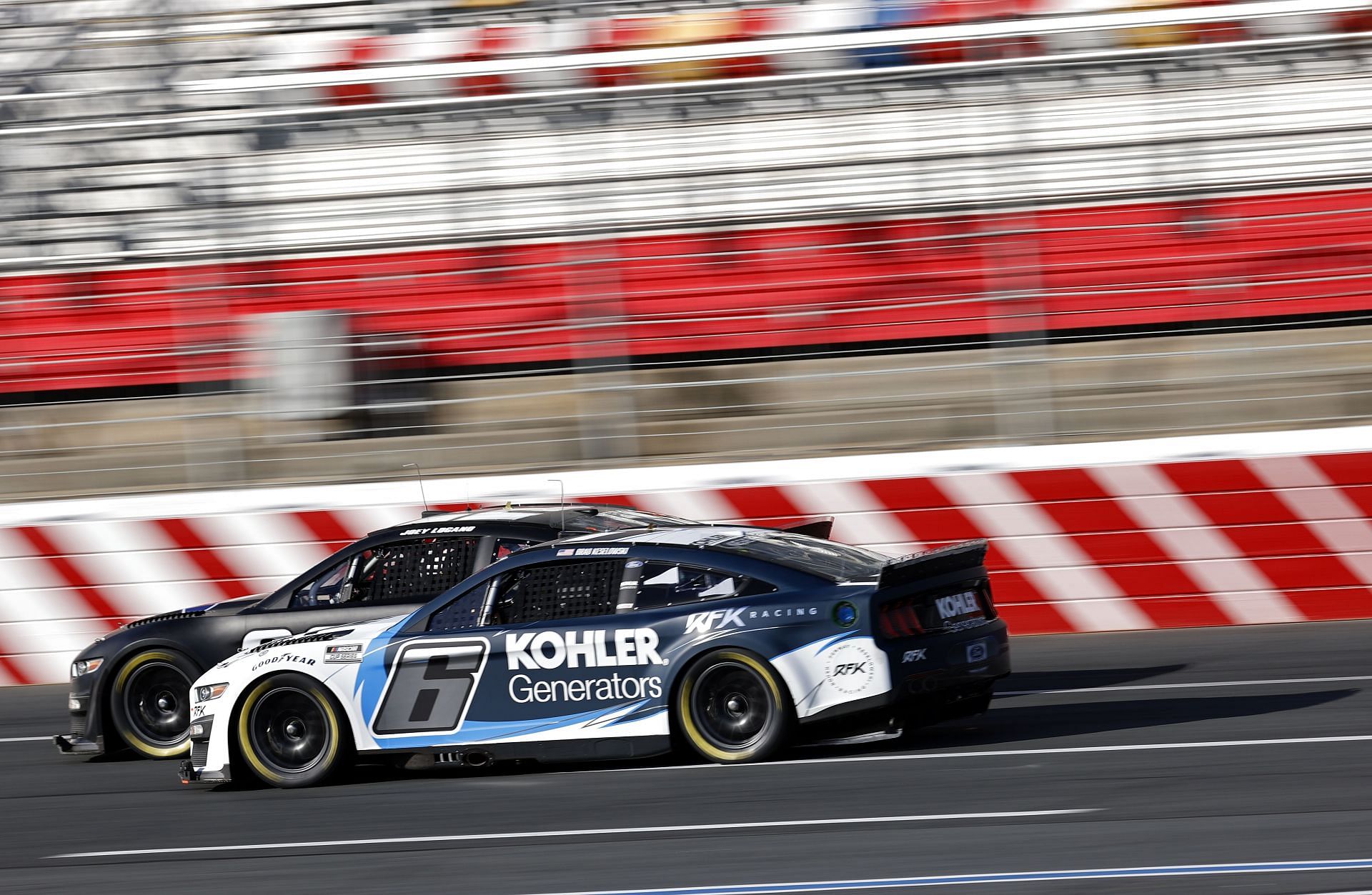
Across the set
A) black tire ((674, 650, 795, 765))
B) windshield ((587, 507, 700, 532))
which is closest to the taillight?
black tire ((674, 650, 795, 765))

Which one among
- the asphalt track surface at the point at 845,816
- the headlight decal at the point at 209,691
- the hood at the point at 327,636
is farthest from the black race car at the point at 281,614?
the headlight decal at the point at 209,691

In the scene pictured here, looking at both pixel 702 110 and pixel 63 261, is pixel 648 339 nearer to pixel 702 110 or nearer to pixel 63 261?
pixel 702 110

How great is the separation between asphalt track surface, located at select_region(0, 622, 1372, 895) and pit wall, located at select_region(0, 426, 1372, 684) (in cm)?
188

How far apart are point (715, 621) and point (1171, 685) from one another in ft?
10.0

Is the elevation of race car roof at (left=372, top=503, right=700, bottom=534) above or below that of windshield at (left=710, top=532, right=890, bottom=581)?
above

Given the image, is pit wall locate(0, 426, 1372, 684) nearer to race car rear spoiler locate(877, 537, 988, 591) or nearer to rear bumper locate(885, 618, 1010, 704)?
race car rear spoiler locate(877, 537, 988, 591)

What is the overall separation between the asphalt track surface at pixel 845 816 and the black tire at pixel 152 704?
160mm

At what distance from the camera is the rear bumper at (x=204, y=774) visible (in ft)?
26.4

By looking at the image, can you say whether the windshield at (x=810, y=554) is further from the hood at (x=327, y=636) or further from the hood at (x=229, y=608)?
the hood at (x=229, y=608)

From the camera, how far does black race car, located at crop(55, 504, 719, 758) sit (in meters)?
8.91

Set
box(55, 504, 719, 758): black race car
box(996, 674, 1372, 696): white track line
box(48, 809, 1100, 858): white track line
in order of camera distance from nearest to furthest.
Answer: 1. box(48, 809, 1100, 858): white track line
2. box(55, 504, 719, 758): black race car
3. box(996, 674, 1372, 696): white track line

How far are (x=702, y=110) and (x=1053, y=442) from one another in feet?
17.4

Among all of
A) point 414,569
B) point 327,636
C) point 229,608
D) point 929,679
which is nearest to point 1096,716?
point 929,679

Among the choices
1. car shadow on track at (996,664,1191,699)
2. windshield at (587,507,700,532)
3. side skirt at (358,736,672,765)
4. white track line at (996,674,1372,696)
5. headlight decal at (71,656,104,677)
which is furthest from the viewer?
car shadow on track at (996,664,1191,699)
